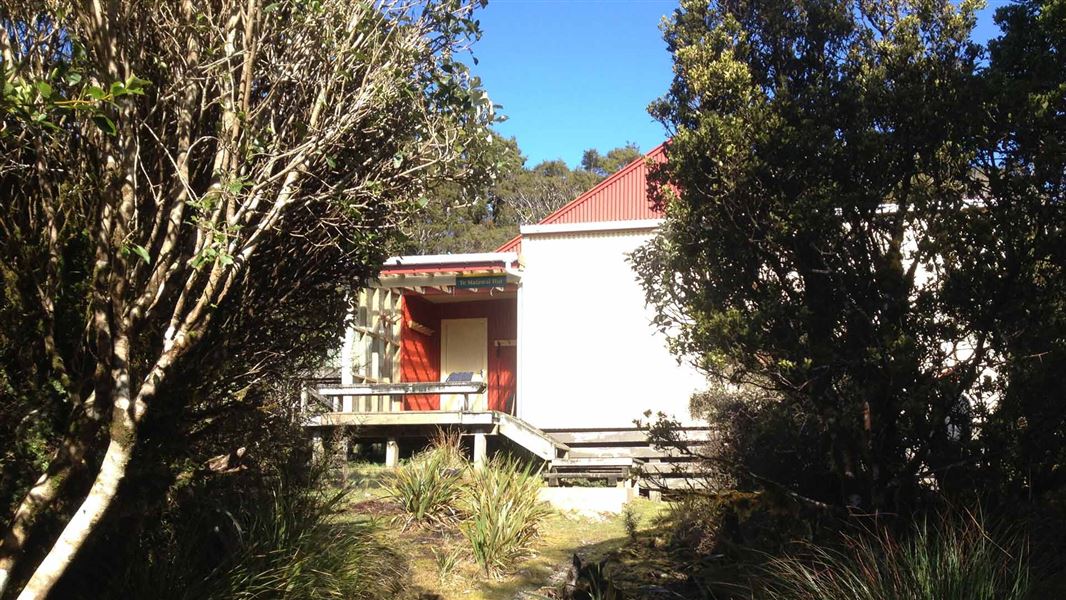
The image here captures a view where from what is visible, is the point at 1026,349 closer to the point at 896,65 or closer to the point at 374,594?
the point at 896,65

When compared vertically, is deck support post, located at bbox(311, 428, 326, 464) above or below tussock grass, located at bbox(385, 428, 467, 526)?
above

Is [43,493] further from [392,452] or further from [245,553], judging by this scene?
[392,452]

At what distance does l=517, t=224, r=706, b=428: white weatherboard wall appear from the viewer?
607 inches

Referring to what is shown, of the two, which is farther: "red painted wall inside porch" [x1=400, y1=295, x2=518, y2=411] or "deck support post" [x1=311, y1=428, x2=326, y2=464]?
"red painted wall inside porch" [x1=400, y1=295, x2=518, y2=411]

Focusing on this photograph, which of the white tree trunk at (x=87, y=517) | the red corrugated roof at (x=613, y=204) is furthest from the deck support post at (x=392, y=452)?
the white tree trunk at (x=87, y=517)

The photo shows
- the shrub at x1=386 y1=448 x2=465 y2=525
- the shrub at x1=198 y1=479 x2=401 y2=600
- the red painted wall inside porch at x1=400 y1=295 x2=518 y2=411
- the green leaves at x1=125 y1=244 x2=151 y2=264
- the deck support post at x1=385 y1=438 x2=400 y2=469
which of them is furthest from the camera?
the red painted wall inside porch at x1=400 y1=295 x2=518 y2=411

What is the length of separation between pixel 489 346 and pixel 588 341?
418 centimetres

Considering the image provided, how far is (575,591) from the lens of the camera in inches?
303

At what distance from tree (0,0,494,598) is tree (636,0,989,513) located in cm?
224

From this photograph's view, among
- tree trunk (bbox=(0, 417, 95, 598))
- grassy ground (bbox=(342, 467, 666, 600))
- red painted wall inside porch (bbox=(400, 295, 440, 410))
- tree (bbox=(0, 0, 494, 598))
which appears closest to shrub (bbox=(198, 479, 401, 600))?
grassy ground (bbox=(342, 467, 666, 600))

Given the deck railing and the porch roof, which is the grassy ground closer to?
the deck railing

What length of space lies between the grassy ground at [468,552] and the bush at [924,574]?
281cm

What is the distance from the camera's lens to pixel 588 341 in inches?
623

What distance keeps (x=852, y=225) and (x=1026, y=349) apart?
1517mm
